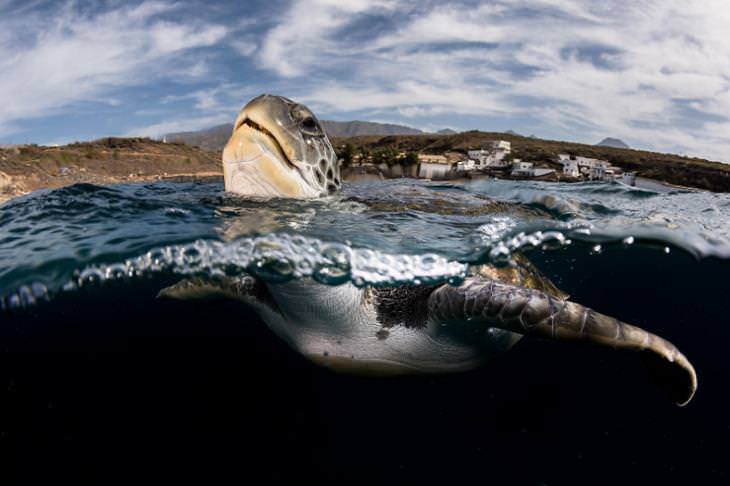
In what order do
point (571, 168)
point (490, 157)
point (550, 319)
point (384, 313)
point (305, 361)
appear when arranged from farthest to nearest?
1. point (571, 168)
2. point (490, 157)
3. point (305, 361)
4. point (384, 313)
5. point (550, 319)

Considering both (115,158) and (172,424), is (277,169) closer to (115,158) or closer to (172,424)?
(172,424)

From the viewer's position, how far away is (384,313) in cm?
333

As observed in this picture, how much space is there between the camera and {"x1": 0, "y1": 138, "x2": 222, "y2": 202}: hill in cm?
1120

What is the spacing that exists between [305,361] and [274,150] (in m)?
2.40

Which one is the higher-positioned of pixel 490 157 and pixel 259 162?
pixel 490 157

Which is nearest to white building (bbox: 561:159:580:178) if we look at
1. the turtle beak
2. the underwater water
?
the underwater water

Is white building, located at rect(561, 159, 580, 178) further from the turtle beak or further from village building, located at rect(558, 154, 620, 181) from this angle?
the turtle beak

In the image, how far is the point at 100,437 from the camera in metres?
4.49

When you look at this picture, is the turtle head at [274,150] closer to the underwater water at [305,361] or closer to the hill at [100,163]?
the underwater water at [305,361]

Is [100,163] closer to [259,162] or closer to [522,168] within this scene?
[522,168]

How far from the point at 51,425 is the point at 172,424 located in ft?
5.39

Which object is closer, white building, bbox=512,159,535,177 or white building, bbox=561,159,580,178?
white building, bbox=512,159,535,177

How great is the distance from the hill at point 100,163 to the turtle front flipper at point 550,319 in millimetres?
10660

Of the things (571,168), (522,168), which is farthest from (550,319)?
(571,168)
